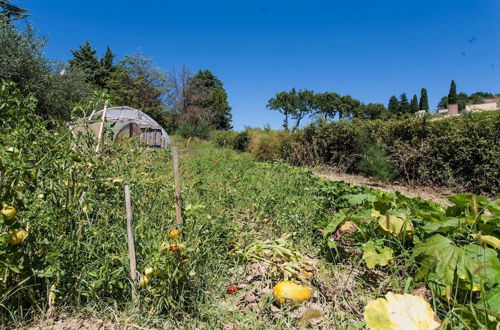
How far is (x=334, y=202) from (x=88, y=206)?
8.01ft

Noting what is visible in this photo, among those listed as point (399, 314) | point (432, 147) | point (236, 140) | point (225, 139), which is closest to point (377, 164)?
point (432, 147)

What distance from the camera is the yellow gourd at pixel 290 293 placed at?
1.60 metres

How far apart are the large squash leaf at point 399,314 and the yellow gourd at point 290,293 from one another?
2.67ft

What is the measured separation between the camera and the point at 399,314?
0.83 meters

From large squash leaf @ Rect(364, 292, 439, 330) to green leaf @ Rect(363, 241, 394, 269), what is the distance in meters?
0.95

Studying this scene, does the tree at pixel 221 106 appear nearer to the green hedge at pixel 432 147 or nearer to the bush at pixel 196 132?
Answer: the bush at pixel 196 132

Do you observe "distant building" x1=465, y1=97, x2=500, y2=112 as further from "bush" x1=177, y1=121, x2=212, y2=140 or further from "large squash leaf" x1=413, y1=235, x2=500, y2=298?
"bush" x1=177, y1=121, x2=212, y2=140

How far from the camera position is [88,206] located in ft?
5.41

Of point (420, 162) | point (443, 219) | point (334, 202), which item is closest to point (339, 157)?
point (420, 162)

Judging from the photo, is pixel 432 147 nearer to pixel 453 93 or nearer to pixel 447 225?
pixel 447 225

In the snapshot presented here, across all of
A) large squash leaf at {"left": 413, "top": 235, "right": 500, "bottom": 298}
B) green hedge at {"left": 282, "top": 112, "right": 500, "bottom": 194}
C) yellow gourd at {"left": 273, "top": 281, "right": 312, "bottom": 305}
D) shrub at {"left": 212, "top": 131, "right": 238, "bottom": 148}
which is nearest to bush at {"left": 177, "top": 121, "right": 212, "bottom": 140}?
shrub at {"left": 212, "top": 131, "right": 238, "bottom": 148}

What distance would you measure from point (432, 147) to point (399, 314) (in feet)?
25.5

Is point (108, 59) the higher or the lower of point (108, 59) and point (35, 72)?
the higher

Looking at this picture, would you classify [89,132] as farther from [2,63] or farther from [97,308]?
[2,63]
